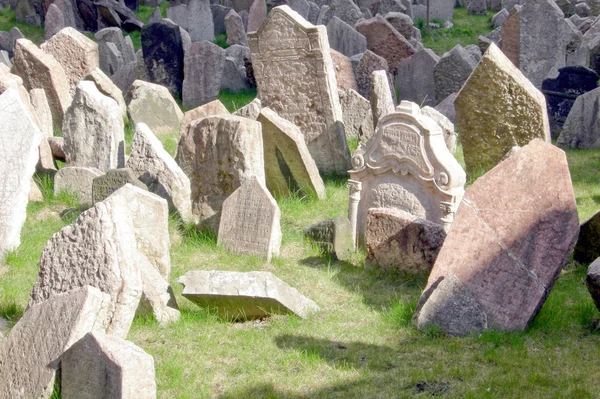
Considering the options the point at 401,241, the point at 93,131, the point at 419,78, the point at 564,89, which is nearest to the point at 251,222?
the point at 401,241

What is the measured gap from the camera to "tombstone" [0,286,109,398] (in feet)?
14.7

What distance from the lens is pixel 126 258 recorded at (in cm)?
483

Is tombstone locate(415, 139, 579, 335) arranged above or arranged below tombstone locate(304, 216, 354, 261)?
above

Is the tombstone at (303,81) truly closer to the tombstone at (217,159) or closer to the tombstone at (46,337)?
the tombstone at (217,159)

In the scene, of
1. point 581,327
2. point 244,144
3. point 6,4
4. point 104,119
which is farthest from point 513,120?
point 6,4

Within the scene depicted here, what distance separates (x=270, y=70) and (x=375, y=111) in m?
1.35

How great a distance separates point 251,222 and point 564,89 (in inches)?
248

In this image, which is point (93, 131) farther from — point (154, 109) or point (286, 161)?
point (154, 109)

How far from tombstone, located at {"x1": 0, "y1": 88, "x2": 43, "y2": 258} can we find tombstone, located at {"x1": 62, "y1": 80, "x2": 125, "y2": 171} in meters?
2.04

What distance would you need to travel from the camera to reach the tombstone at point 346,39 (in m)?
15.5

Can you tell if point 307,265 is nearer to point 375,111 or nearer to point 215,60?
point 375,111

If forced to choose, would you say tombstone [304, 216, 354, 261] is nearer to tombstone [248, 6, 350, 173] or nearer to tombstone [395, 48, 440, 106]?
tombstone [248, 6, 350, 173]

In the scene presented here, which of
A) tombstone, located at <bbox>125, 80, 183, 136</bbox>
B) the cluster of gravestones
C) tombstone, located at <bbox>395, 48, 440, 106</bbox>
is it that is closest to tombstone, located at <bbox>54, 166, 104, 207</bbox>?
the cluster of gravestones

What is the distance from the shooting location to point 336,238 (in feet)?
22.8
